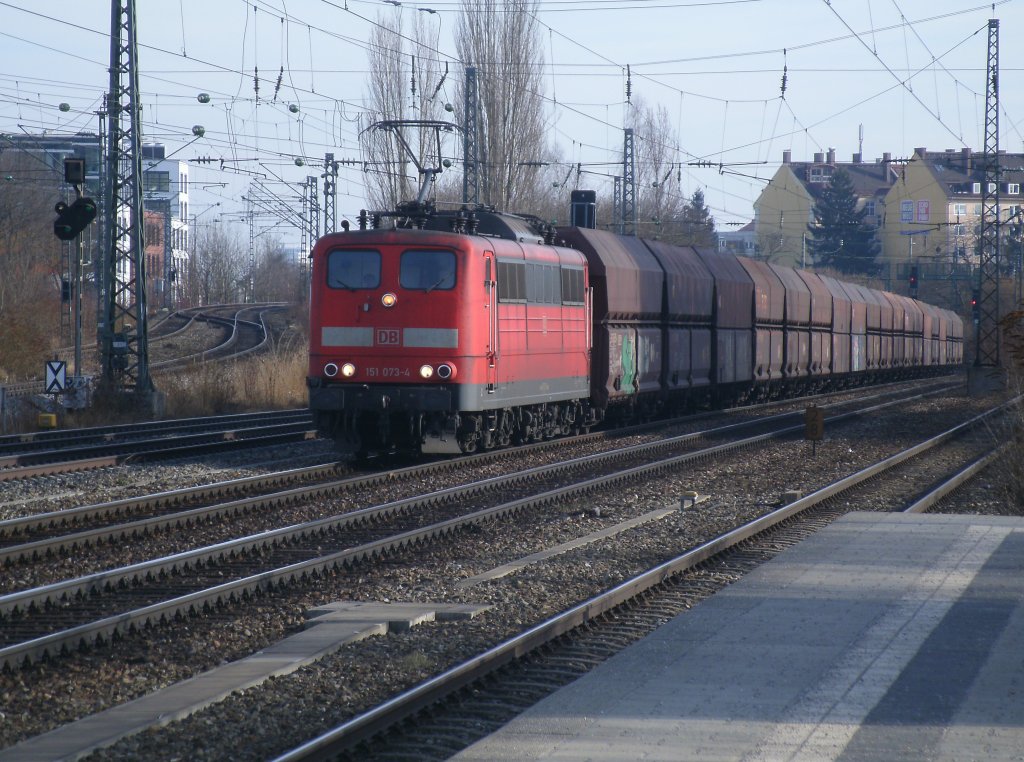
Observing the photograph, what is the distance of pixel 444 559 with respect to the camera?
10.9m

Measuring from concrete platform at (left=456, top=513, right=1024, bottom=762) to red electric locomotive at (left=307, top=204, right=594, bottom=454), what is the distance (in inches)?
294

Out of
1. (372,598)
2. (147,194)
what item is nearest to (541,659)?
(372,598)

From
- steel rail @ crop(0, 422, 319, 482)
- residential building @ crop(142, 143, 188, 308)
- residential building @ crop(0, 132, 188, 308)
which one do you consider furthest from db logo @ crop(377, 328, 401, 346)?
residential building @ crop(0, 132, 188, 308)

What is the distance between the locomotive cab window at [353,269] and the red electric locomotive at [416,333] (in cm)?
1

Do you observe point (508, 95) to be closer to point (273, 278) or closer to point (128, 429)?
point (128, 429)

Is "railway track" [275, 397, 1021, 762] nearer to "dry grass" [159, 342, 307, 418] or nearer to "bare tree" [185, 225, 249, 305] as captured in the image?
"dry grass" [159, 342, 307, 418]

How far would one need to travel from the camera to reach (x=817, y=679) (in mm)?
6676

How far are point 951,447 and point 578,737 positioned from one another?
18309 millimetres

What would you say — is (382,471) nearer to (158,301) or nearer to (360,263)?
(360,263)

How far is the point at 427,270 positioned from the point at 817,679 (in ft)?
36.8

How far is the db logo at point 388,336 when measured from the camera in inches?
672

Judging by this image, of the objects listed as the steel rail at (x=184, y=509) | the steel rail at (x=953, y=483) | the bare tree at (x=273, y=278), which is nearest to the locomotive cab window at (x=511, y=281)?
the steel rail at (x=184, y=509)

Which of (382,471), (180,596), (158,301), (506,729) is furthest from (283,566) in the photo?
(158,301)

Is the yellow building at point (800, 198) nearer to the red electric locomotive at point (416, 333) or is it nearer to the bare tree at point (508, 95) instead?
the bare tree at point (508, 95)
